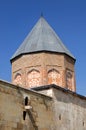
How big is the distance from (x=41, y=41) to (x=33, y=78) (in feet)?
7.11

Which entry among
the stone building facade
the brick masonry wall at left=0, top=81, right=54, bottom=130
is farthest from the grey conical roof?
the brick masonry wall at left=0, top=81, right=54, bottom=130

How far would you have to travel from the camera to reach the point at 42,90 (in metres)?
13.0

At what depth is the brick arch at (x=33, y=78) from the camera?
15953mm

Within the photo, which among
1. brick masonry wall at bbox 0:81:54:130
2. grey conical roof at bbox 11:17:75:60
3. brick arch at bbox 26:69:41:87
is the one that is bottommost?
brick masonry wall at bbox 0:81:54:130

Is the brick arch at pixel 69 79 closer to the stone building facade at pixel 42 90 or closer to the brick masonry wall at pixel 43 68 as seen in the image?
the stone building facade at pixel 42 90

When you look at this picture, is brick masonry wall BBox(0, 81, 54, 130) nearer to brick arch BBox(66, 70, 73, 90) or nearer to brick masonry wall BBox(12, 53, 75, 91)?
brick masonry wall BBox(12, 53, 75, 91)

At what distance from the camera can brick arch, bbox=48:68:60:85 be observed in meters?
16.0

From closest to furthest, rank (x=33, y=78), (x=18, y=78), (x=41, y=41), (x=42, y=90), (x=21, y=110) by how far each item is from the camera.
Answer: (x=21, y=110) → (x=42, y=90) → (x=33, y=78) → (x=18, y=78) → (x=41, y=41)

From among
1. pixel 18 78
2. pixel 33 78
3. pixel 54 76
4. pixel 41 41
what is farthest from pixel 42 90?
pixel 41 41

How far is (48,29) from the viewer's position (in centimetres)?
1808

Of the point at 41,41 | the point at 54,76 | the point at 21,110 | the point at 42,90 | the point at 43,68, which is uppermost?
the point at 41,41

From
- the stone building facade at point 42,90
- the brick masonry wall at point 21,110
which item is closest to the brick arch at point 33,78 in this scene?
the stone building facade at point 42,90

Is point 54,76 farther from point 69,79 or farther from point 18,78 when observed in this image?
point 18,78

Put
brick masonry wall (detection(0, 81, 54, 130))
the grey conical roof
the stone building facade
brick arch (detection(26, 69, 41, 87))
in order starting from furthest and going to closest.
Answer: the grey conical roof < brick arch (detection(26, 69, 41, 87)) < the stone building facade < brick masonry wall (detection(0, 81, 54, 130))
